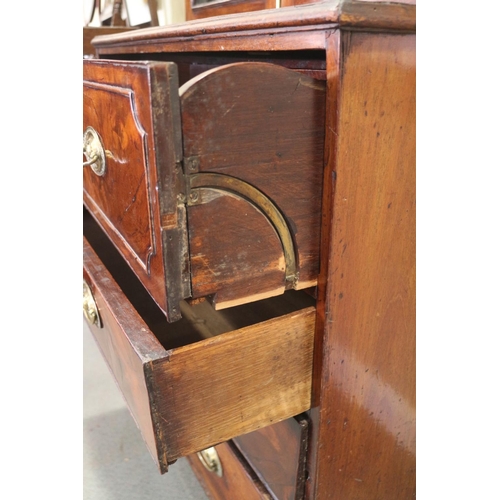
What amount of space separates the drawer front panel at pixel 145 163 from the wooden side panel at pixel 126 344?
0.21 feet

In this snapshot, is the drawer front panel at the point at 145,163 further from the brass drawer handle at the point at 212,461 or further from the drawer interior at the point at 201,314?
the brass drawer handle at the point at 212,461

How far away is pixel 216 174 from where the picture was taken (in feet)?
1.59

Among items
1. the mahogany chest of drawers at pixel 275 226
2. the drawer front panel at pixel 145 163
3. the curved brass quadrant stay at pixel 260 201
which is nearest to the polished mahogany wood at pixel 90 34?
the mahogany chest of drawers at pixel 275 226

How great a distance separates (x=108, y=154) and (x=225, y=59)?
35cm

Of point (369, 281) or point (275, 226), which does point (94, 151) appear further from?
point (369, 281)

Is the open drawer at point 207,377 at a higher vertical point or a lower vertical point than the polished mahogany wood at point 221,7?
lower

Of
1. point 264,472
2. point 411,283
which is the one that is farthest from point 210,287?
point 264,472

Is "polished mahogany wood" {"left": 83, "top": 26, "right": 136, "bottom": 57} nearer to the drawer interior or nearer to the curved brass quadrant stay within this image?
the drawer interior

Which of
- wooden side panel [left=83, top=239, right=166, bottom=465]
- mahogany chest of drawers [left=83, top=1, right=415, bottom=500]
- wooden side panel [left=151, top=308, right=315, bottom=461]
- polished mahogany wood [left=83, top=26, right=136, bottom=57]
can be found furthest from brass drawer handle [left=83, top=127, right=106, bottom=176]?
polished mahogany wood [left=83, top=26, right=136, bottom=57]

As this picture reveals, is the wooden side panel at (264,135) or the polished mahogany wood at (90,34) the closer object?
the wooden side panel at (264,135)

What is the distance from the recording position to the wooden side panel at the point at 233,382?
0.55 m

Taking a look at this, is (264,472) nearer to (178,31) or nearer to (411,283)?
(411,283)

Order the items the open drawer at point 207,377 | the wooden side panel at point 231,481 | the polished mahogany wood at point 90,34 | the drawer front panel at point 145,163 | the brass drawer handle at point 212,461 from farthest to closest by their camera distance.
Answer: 1. the polished mahogany wood at point 90,34
2. the brass drawer handle at point 212,461
3. the wooden side panel at point 231,481
4. the open drawer at point 207,377
5. the drawer front panel at point 145,163

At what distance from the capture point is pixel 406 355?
0.71 metres
